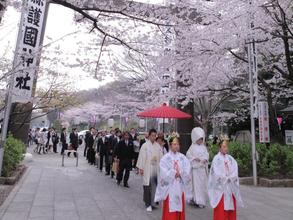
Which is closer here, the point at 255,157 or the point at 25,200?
the point at 25,200

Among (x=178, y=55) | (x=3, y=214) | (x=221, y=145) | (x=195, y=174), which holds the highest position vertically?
(x=178, y=55)

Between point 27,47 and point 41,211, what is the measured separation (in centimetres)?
428

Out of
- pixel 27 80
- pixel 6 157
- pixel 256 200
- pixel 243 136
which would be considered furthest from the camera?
pixel 243 136

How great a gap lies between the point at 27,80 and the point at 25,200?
3.14m

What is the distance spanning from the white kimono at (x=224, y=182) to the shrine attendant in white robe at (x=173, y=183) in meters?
0.48

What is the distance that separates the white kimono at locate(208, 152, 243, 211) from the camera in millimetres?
5930

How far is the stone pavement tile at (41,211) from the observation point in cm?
641

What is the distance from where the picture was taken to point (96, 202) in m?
7.74

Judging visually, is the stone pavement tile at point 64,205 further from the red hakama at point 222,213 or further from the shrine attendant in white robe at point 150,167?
the red hakama at point 222,213

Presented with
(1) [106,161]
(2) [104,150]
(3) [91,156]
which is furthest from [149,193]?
(3) [91,156]

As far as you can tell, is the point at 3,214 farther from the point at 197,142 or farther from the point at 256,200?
the point at 256,200

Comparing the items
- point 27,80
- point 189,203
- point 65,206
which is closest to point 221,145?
point 189,203

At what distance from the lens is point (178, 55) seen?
38.9ft

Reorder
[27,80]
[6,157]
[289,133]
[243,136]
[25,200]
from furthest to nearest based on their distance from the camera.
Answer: [243,136]
[289,133]
[6,157]
[27,80]
[25,200]
